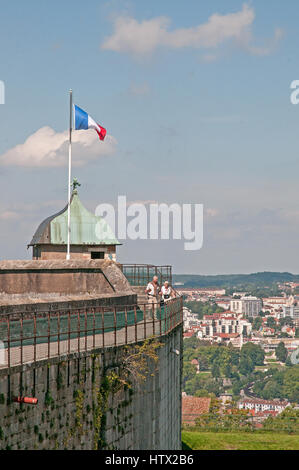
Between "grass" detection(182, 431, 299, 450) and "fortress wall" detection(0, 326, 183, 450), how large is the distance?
12.8 meters

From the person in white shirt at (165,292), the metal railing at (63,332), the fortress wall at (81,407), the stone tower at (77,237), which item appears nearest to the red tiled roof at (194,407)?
the stone tower at (77,237)

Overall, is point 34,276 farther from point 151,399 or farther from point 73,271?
point 151,399

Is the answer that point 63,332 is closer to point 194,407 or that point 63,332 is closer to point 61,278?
point 61,278

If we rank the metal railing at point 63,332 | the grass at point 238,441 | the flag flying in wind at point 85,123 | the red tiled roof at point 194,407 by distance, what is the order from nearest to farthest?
the metal railing at point 63,332
the flag flying in wind at point 85,123
the grass at point 238,441
the red tiled roof at point 194,407

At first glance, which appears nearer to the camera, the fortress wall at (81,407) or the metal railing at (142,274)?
the fortress wall at (81,407)

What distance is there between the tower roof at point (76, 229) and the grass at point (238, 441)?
10089 millimetres

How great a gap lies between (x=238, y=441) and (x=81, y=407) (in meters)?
21.1

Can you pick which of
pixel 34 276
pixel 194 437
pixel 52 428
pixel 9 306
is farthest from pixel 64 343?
pixel 194 437

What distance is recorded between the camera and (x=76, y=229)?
105 ft

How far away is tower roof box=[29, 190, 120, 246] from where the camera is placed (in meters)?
31.7

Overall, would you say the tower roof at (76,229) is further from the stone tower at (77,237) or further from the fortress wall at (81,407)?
the fortress wall at (81,407)

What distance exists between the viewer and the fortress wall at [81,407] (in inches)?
494

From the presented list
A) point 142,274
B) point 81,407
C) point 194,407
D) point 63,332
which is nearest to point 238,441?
point 142,274

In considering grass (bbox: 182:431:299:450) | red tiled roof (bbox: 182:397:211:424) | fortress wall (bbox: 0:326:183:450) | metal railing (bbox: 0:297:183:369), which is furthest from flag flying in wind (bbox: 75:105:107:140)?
red tiled roof (bbox: 182:397:211:424)
